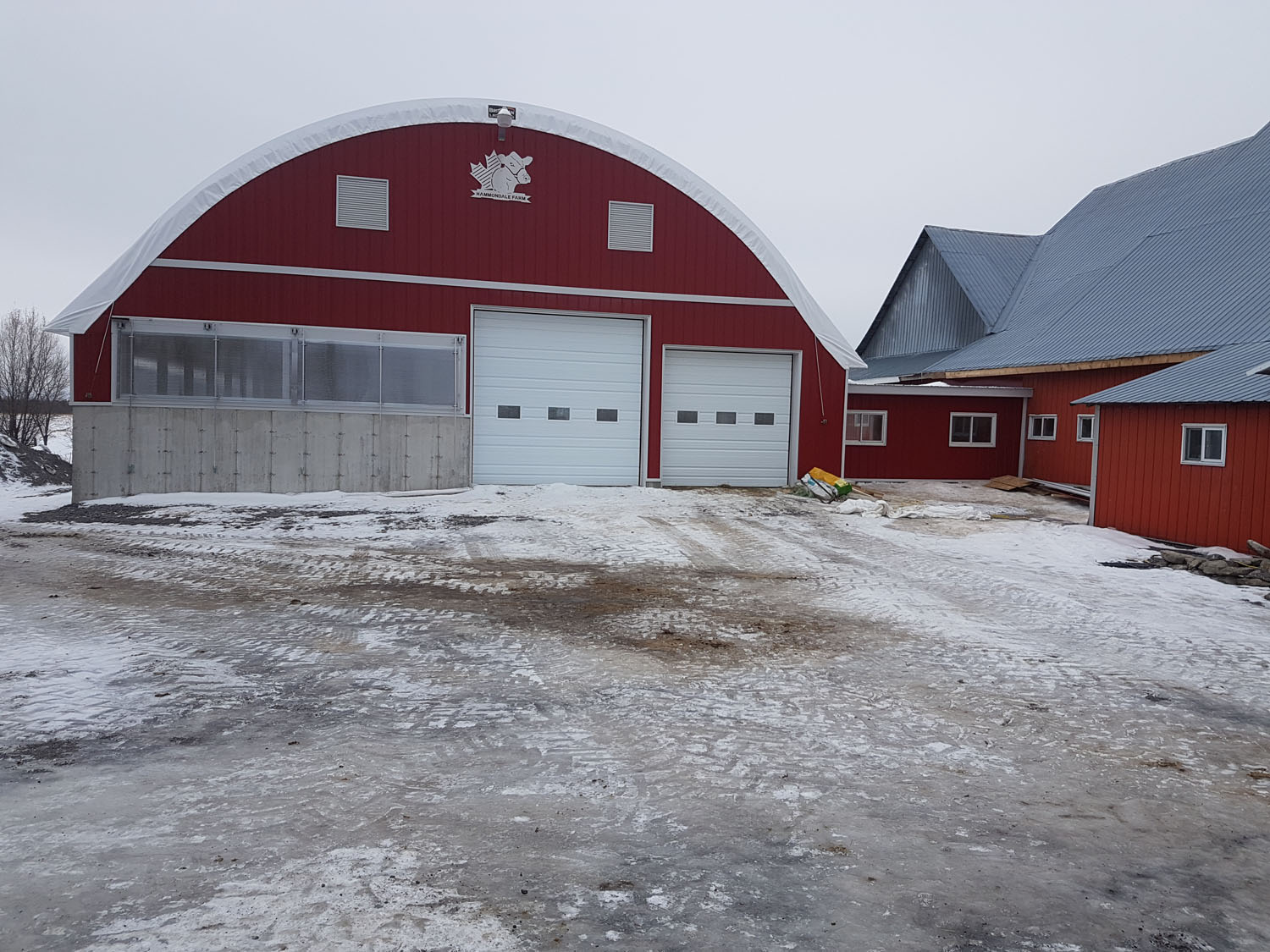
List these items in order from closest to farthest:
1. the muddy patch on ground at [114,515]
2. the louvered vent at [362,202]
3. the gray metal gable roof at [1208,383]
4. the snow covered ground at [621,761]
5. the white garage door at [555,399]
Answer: the snow covered ground at [621,761], the gray metal gable roof at [1208,383], the muddy patch on ground at [114,515], the louvered vent at [362,202], the white garage door at [555,399]

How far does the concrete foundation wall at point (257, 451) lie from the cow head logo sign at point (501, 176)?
4513 millimetres

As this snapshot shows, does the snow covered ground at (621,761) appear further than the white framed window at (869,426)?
No

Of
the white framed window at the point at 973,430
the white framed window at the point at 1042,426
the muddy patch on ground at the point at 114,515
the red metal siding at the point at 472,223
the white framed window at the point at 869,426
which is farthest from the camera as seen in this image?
the white framed window at the point at 973,430

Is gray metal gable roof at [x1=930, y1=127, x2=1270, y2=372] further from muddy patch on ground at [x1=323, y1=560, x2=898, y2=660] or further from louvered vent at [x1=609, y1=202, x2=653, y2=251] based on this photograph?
muddy patch on ground at [x1=323, y1=560, x2=898, y2=660]

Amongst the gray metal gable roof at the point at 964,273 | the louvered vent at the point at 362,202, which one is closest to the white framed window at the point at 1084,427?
the gray metal gable roof at the point at 964,273

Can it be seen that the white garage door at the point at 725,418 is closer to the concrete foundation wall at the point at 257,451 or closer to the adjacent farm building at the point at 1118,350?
the adjacent farm building at the point at 1118,350

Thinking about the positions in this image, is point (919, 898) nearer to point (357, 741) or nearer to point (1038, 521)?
point (357, 741)

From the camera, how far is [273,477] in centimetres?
1730

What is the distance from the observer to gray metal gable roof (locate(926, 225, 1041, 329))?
2961 centimetres

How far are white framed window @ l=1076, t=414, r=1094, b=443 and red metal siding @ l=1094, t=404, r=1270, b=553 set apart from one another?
21.1 feet

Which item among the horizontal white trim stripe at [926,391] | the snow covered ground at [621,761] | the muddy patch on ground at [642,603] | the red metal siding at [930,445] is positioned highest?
the horizontal white trim stripe at [926,391]

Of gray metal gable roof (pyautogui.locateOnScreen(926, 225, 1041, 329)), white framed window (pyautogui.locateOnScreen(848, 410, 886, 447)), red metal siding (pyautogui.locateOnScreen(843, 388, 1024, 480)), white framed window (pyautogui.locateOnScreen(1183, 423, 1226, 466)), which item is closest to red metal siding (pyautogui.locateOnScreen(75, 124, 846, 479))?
white framed window (pyautogui.locateOnScreen(848, 410, 886, 447))

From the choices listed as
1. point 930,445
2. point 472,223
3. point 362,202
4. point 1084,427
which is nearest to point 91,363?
point 362,202

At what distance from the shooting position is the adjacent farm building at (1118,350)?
13.6m
